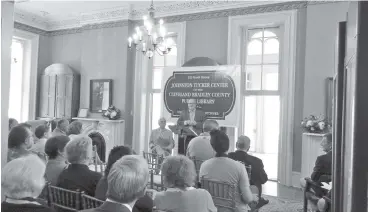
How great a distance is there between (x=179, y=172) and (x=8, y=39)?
1382 millimetres

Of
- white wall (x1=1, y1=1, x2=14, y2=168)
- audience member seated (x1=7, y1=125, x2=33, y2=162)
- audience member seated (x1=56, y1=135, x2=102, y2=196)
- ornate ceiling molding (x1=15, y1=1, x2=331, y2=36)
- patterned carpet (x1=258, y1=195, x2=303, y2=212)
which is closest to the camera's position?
white wall (x1=1, y1=1, x2=14, y2=168)

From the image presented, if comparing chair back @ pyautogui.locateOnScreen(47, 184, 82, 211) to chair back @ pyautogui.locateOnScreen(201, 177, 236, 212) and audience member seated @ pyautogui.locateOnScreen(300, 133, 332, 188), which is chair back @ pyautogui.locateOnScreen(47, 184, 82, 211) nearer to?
chair back @ pyautogui.locateOnScreen(201, 177, 236, 212)

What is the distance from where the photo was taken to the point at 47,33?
9.61 m

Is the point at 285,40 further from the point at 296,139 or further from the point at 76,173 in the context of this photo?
the point at 76,173

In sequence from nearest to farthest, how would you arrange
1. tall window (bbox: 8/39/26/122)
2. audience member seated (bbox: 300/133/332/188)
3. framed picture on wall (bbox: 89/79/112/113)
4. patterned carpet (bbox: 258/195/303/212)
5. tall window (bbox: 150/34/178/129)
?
1. audience member seated (bbox: 300/133/332/188)
2. patterned carpet (bbox: 258/195/303/212)
3. tall window (bbox: 150/34/178/129)
4. framed picture on wall (bbox: 89/79/112/113)
5. tall window (bbox: 8/39/26/122)

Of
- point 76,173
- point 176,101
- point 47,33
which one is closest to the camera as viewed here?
point 76,173

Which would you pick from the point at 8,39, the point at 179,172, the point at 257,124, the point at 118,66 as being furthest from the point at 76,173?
the point at 257,124

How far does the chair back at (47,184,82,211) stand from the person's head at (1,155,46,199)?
1.38 ft

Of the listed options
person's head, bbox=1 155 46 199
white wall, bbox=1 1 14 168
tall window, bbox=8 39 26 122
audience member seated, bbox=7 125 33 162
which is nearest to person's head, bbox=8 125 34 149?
audience member seated, bbox=7 125 33 162

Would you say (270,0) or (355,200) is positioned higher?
(270,0)

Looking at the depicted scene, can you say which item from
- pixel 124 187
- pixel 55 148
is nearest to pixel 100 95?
pixel 55 148

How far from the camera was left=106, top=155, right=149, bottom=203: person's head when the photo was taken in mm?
1664

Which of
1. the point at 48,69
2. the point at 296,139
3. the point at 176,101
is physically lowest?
the point at 296,139

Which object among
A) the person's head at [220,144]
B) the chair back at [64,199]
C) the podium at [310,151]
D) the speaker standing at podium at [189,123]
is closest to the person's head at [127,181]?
the chair back at [64,199]
